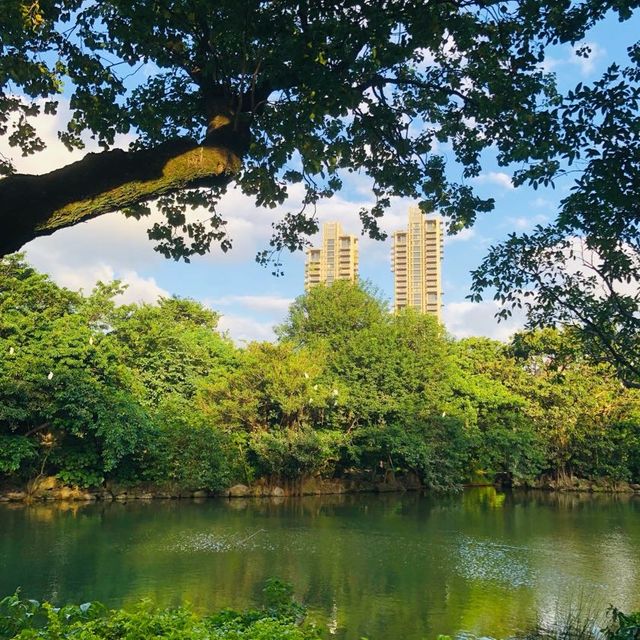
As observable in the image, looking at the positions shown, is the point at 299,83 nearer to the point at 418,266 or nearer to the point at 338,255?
the point at 338,255

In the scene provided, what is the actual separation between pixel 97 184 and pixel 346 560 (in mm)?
8582

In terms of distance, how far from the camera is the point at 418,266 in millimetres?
64250

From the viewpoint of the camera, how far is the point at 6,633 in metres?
2.70

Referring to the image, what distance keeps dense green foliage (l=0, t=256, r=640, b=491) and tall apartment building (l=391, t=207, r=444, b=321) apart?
3895 centimetres

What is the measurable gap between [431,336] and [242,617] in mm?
18487

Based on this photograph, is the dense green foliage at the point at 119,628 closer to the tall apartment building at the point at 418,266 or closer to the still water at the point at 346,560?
the still water at the point at 346,560

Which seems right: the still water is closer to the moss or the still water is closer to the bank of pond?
the bank of pond

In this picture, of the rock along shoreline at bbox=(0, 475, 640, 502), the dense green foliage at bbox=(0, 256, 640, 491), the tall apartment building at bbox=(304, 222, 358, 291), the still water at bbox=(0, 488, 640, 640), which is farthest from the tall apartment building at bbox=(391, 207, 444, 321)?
the still water at bbox=(0, 488, 640, 640)

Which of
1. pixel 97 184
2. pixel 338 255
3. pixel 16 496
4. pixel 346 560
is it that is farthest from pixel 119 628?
pixel 338 255

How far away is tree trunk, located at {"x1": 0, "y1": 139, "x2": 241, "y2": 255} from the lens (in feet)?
8.43

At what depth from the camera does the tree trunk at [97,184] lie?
8.43 feet

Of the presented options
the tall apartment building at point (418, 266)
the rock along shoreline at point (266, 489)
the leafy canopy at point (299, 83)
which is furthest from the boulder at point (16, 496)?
the tall apartment building at point (418, 266)

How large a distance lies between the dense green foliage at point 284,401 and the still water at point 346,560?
1.75 meters

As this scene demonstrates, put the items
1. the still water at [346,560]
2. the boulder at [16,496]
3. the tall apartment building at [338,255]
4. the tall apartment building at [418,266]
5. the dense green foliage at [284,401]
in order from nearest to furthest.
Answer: the still water at [346,560] → the dense green foliage at [284,401] → the boulder at [16,496] → the tall apartment building at [338,255] → the tall apartment building at [418,266]
